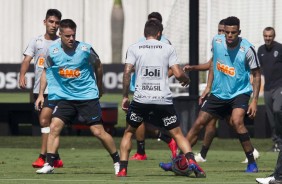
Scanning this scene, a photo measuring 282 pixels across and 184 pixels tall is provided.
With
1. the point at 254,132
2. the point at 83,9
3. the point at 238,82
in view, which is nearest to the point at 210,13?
→ the point at 254,132

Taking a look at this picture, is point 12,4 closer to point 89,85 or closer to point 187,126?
point 187,126

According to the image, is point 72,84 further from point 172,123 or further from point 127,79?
point 172,123

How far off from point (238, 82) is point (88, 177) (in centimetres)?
295

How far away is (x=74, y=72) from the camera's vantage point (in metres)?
17.3

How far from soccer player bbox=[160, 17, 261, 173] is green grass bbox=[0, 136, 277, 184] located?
67 centimetres

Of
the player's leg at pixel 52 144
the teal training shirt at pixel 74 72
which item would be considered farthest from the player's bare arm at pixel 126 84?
the player's leg at pixel 52 144

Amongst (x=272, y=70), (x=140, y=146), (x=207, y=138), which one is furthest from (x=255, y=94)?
(x=272, y=70)

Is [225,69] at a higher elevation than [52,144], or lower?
higher

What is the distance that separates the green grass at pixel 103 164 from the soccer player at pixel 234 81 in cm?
67

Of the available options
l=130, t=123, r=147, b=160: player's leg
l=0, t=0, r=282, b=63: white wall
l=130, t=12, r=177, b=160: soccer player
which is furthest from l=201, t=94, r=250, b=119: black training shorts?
l=0, t=0, r=282, b=63: white wall

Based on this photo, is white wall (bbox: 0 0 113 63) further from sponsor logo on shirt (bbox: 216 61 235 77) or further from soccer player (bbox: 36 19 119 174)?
soccer player (bbox: 36 19 119 174)

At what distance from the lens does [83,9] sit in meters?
44.8

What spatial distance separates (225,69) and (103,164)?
2630 mm

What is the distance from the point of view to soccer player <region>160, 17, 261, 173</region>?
17.8m
